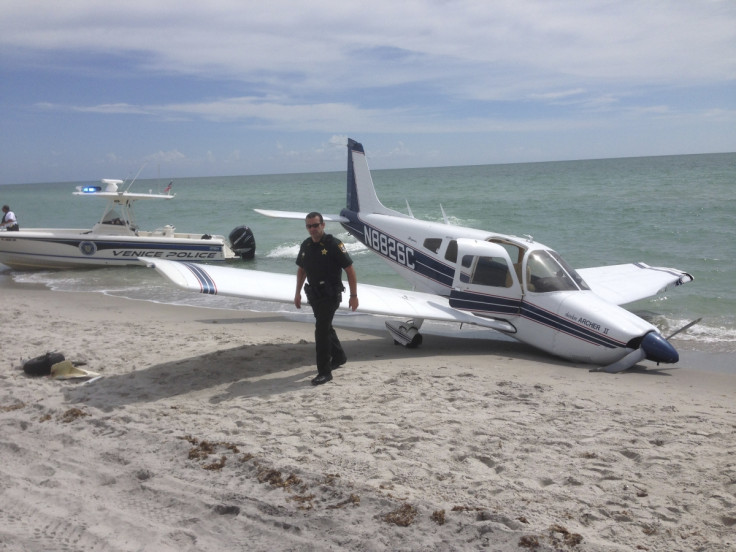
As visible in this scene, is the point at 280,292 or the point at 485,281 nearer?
the point at 280,292

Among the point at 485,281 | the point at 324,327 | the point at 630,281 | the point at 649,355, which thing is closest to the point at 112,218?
the point at 485,281

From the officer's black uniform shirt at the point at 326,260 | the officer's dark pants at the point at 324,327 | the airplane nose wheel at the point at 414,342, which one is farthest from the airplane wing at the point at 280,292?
the officer's black uniform shirt at the point at 326,260

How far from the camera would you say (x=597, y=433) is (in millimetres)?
4938

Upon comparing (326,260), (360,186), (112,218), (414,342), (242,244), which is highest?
(360,186)

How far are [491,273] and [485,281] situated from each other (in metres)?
0.15

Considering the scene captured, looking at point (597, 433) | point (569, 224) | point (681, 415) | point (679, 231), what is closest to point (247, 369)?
point (597, 433)

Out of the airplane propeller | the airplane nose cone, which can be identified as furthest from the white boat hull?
the airplane nose cone

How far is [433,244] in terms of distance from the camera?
10.0 meters

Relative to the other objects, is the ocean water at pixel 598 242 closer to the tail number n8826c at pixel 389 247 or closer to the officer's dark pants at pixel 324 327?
the tail number n8826c at pixel 389 247

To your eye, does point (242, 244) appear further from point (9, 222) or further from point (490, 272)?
point (490, 272)

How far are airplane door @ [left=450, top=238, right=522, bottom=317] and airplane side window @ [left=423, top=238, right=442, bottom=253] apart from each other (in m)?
0.67

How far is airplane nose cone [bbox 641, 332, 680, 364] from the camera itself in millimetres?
7340

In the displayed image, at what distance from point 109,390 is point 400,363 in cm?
337

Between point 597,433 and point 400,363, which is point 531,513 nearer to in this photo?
point 597,433
